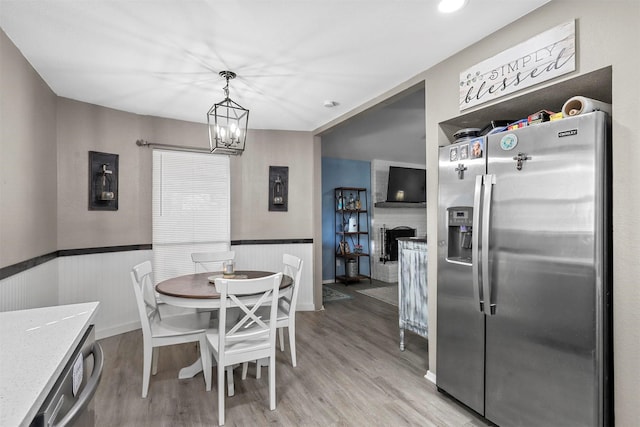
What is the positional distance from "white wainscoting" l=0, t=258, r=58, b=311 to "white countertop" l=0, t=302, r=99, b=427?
3.31 ft

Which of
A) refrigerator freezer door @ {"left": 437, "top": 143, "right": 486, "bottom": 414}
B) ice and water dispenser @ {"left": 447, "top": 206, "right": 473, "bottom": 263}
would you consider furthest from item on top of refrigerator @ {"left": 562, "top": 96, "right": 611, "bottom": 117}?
ice and water dispenser @ {"left": 447, "top": 206, "right": 473, "bottom": 263}

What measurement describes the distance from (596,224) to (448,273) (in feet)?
3.10

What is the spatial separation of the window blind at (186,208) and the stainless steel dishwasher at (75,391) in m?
2.77

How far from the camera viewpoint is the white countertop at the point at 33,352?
2.47 ft

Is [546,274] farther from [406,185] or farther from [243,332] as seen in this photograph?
[406,185]

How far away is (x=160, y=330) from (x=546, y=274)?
2587mm

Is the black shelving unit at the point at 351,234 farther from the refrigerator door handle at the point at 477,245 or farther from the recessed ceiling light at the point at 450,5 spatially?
the recessed ceiling light at the point at 450,5

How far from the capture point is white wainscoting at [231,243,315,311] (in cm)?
443

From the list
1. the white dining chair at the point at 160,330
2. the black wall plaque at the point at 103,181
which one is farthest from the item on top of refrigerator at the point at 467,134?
the black wall plaque at the point at 103,181

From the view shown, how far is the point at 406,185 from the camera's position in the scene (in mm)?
6992

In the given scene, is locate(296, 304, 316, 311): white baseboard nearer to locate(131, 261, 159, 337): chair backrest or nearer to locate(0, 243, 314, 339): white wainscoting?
locate(0, 243, 314, 339): white wainscoting

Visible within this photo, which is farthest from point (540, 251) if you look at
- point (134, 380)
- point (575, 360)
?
point (134, 380)

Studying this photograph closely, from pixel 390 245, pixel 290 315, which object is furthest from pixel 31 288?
pixel 390 245

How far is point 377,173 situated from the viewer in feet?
23.2
